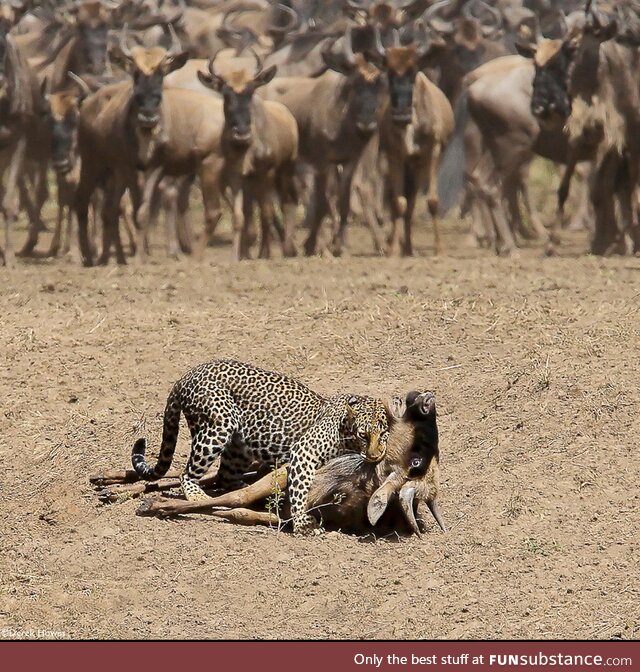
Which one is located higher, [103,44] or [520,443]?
[103,44]

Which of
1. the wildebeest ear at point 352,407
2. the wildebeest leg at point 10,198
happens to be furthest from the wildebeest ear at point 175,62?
the wildebeest ear at point 352,407

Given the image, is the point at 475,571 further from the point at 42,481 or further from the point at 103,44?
the point at 103,44

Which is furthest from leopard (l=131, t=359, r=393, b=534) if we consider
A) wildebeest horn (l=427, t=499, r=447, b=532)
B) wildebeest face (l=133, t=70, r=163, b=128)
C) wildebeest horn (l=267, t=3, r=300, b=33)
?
wildebeest horn (l=267, t=3, r=300, b=33)

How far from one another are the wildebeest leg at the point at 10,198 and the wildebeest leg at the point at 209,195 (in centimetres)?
175

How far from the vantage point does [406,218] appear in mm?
16828

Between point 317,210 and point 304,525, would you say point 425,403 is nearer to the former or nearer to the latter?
point 304,525

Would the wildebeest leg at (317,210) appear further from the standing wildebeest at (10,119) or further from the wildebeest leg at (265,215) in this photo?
the standing wildebeest at (10,119)

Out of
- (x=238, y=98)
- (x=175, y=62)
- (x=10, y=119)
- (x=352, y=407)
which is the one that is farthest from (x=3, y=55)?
(x=352, y=407)

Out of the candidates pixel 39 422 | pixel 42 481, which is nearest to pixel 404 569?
pixel 42 481

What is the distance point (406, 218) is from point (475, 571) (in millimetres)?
10151

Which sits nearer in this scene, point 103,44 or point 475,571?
point 475,571

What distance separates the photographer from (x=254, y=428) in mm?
7902

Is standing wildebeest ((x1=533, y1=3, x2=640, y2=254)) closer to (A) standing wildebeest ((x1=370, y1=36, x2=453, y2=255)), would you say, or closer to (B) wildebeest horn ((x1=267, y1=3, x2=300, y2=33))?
(A) standing wildebeest ((x1=370, y1=36, x2=453, y2=255))

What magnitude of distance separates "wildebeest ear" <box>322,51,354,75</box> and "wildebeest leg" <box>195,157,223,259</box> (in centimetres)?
219
